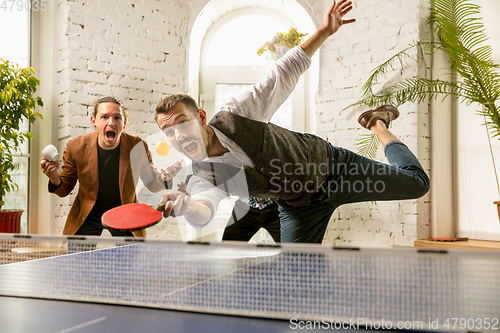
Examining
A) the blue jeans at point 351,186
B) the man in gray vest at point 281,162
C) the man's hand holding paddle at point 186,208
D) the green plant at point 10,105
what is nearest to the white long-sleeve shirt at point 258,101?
the man in gray vest at point 281,162

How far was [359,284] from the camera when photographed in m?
0.91

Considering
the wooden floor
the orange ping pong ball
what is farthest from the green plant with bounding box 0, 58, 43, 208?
the wooden floor

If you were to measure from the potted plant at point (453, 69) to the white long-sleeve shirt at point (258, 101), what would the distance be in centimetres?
159

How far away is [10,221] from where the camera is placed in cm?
337

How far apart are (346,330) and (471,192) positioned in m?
3.44

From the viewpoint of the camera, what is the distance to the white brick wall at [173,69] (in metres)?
3.65

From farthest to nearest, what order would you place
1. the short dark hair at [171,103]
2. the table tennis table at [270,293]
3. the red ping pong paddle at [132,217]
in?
the short dark hair at [171,103], the red ping pong paddle at [132,217], the table tennis table at [270,293]

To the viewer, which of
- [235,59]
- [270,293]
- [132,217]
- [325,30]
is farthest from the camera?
[235,59]

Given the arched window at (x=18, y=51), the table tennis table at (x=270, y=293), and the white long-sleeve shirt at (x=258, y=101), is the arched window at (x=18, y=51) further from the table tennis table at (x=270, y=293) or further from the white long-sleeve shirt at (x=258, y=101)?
the table tennis table at (x=270, y=293)

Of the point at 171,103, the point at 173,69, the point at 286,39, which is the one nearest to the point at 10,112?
the point at 173,69

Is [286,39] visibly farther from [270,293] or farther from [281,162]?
[270,293]

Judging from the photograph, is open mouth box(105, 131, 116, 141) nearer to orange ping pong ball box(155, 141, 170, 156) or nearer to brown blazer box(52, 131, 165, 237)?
brown blazer box(52, 131, 165, 237)

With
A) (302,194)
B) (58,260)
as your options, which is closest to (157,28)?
(302,194)

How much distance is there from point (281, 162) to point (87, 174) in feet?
6.21
